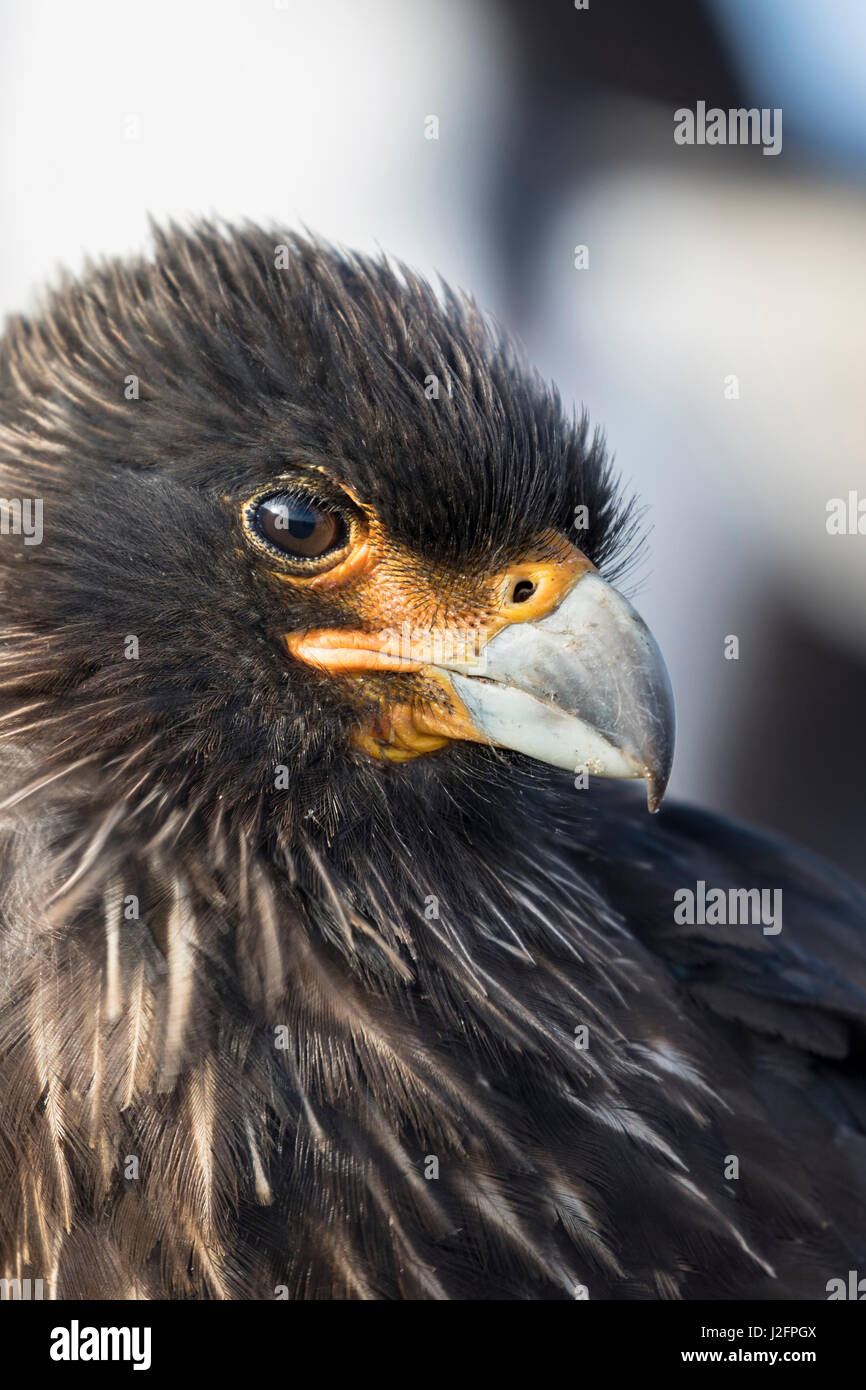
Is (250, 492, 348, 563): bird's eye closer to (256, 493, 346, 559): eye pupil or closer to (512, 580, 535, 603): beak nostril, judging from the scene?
(256, 493, 346, 559): eye pupil

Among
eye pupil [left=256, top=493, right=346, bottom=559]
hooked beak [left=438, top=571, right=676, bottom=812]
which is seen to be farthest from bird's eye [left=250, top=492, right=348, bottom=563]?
hooked beak [left=438, top=571, right=676, bottom=812]

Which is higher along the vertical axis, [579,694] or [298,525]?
[298,525]

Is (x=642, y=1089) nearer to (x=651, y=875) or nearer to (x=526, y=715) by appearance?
(x=651, y=875)

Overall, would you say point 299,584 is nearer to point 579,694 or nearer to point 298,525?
point 298,525

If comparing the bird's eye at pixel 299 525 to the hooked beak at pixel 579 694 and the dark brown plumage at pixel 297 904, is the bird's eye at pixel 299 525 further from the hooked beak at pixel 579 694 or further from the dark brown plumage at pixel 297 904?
the hooked beak at pixel 579 694

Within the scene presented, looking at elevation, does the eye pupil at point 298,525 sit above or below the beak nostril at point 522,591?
above

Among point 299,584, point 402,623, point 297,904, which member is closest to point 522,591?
point 402,623

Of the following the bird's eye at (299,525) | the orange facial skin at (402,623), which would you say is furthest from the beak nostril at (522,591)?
the bird's eye at (299,525)
